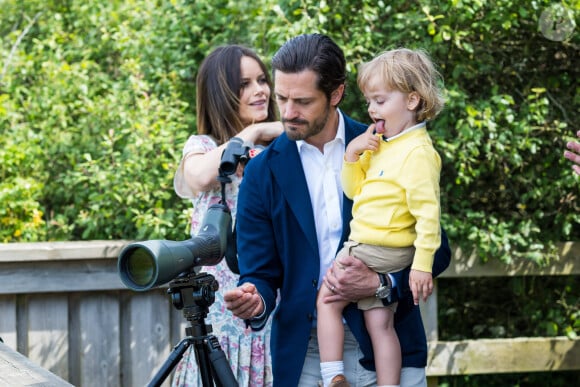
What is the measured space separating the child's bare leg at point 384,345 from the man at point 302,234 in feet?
0.12

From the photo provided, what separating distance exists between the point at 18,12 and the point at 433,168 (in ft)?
17.6

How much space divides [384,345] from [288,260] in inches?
13.4

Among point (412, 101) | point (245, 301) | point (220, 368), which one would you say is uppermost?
point (412, 101)

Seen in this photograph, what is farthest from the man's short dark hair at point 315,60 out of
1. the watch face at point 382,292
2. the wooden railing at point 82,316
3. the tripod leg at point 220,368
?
the wooden railing at point 82,316

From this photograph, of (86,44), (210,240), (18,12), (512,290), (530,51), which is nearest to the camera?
(210,240)

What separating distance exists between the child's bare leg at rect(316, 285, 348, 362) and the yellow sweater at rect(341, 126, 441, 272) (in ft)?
0.61

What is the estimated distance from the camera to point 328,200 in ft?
9.30

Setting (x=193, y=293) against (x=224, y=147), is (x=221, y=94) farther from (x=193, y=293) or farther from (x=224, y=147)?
(x=193, y=293)

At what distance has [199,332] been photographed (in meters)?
2.70

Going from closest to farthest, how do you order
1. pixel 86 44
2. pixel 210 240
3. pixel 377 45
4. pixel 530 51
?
pixel 210 240 < pixel 377 45 < pixel 530 51 < pixel 86 44

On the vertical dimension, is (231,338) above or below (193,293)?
below

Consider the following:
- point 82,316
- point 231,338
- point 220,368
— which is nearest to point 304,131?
point 220,368

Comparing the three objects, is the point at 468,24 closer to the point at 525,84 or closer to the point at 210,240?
the point at 525,84

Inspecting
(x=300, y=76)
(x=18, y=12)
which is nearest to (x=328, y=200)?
(x=300, y=76)
